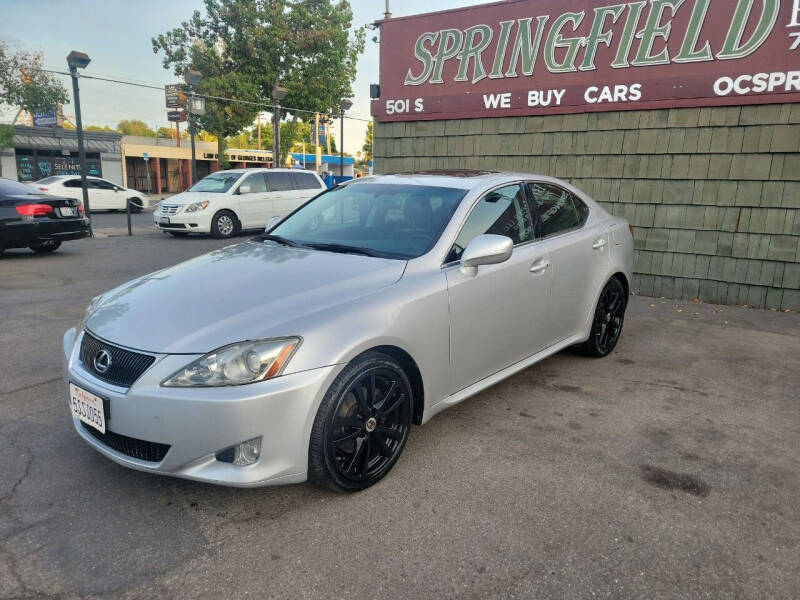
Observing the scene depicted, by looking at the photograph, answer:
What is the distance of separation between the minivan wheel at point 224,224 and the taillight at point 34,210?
3.83 metres

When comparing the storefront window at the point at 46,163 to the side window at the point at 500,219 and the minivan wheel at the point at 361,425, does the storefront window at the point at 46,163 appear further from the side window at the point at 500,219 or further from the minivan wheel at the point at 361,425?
the minivan wheel at the point at 361,425

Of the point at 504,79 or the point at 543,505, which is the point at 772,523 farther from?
the point at 504,79

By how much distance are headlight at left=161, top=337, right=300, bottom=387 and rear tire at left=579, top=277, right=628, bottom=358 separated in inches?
116

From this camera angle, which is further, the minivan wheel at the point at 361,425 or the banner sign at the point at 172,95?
the banner sign at the point at 172,95

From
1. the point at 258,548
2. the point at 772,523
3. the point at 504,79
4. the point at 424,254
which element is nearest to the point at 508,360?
the point at 424,254

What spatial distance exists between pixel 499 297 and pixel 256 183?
1128 centimetres

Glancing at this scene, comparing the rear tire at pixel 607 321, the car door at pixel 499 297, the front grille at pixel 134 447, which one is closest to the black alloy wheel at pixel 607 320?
the rear tire at pixel 607 321

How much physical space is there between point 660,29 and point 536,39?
152 centimetres

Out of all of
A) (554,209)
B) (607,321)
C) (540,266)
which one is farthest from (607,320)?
(540,266)

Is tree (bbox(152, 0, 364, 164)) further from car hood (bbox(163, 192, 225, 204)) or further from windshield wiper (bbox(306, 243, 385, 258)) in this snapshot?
windshield wiper (bbox(306, 243, 385, 258))

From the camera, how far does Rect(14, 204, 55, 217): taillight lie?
923 centimetres

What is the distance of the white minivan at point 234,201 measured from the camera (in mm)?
12859

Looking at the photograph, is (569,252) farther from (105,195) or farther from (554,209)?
(105,195)

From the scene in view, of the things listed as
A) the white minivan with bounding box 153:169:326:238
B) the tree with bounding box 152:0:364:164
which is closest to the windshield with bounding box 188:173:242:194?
the white minivan with bounding box 153:169:326:238
